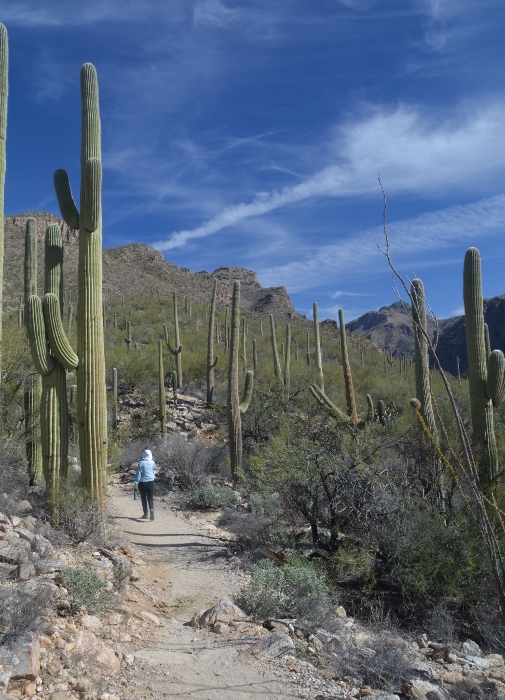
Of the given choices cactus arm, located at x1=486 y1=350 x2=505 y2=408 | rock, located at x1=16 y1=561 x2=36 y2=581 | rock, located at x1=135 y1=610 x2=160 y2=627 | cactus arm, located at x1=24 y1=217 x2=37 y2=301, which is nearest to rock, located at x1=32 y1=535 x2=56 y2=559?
rock, located at x1=16 y1=561 x2=36 y2=581

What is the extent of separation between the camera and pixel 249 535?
29.2 feet

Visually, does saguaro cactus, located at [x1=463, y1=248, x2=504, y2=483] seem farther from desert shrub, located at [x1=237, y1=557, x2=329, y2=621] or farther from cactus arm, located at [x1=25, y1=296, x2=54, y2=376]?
cactus arm, located at [x1=25, y1=296, x2=54, y2=376]

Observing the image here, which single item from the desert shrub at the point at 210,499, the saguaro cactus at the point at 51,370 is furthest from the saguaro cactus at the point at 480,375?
the saguaro cactus at the point at 51,370

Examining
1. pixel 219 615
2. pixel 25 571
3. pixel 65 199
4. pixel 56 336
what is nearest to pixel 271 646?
pixel 219 615

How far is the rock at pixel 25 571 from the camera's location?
5.45 m

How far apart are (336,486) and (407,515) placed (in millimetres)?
1045

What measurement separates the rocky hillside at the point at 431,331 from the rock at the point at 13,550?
3832 cm

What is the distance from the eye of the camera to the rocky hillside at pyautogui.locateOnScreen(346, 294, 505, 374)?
66.8 metres

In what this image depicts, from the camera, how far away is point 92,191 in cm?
874

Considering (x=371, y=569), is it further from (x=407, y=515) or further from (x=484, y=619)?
(x=484, y=619)

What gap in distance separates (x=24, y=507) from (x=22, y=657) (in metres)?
4.88

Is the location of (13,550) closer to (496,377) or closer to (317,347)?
(496,377)

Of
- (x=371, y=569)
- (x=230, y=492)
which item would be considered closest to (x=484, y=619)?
(x=371, y=569)

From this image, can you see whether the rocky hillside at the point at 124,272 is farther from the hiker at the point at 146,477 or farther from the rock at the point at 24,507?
the rock at the point at 24,507
